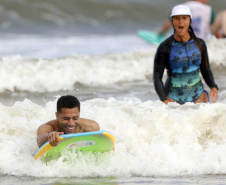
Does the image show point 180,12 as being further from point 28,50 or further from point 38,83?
point 28,50

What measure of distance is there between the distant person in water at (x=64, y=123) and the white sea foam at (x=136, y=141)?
27 centimetres

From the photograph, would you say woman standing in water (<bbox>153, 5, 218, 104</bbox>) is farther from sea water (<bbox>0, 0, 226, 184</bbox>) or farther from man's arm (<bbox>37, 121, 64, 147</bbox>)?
man's arm (<bbox>37, 121, 64, 147</bbox>)

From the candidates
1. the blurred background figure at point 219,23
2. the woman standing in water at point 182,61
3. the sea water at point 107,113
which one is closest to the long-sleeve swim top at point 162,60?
the woman standing in water at point 182,61

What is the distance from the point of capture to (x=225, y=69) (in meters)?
13.2

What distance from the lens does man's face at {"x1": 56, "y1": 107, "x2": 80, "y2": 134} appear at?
5.20m

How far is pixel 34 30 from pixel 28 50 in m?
6.19

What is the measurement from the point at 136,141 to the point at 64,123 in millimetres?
1108

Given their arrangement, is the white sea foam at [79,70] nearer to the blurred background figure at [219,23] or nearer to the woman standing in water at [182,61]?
the blurred background figure at [219,23]

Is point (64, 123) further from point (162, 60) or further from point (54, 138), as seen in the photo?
point (162, 60)

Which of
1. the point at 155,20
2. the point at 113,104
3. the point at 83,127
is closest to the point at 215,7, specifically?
the point at 155,20

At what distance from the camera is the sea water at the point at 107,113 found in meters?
5.46

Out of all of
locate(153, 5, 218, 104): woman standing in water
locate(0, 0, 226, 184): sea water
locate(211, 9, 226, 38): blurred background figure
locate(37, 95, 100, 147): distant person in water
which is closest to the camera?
locate(37, 95, 100, 147): distant person in water

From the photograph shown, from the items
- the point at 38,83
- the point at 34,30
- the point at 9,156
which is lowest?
the point at 9,156

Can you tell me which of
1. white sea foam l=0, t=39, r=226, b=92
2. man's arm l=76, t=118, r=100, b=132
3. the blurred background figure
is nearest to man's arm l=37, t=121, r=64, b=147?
man's arm l=76, t=118, r=100, b=132
